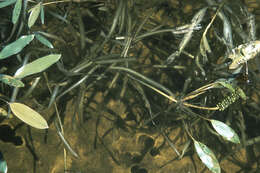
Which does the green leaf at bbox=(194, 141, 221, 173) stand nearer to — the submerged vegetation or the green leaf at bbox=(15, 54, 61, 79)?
the submerged vegetation

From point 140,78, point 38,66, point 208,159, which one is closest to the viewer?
point 38,66

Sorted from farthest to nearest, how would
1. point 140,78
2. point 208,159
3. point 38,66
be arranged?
1. point 140,78
2. point 208,159
3. point 38,66

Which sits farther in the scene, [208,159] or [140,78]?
[140,78]

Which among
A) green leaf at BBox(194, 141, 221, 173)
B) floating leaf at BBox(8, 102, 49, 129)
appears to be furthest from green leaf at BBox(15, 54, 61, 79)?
green leaf at BBox(194, 141, 221, 173)

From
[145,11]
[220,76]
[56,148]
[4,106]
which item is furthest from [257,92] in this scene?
[4,106]

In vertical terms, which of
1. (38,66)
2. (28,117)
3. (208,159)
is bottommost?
(208,159)

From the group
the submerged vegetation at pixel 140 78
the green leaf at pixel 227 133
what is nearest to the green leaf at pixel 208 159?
the green leaf at pixel 227 133

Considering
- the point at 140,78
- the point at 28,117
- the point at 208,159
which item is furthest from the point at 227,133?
the point at 28,117

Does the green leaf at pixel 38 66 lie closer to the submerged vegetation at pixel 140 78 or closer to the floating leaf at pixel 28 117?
the floating leaf at pixel 28 117

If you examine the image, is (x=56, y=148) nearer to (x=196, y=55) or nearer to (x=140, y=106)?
(x=140, y=106)

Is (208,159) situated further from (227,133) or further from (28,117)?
(28,117)
